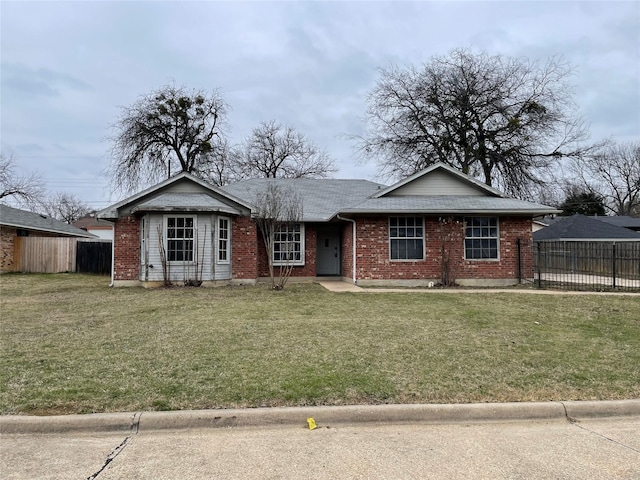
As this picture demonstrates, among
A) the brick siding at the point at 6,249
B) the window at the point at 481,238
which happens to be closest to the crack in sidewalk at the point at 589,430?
the window at the point at 481,238

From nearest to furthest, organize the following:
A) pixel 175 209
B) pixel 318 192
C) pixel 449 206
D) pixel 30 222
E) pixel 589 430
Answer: pixel 589 430
pixel 175 209
pixel 449 206
pixel 318 192
pixel 30 222

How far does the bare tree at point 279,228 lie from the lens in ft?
45.1

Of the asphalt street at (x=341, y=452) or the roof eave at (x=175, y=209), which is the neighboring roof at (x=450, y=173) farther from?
the asphalt street at (x=341, y=452)

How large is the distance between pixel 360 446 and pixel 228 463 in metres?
1.04

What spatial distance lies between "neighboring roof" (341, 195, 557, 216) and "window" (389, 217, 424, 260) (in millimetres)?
594

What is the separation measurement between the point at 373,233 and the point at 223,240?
16.9 ft

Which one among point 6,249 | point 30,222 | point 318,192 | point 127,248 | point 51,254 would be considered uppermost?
point 318,192

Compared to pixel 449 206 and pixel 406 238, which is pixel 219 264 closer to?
pixel 406 238

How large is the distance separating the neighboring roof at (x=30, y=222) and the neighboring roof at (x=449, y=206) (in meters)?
18.7

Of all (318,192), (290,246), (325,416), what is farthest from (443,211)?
(325,416)

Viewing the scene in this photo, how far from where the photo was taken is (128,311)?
9562mm

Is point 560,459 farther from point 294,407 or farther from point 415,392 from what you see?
point 294,407

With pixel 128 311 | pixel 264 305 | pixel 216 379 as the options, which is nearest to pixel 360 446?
pixel 216 379

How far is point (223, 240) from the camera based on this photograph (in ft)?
49.6
